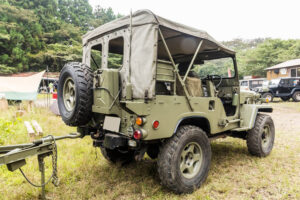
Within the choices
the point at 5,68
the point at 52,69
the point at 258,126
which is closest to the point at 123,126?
the point at 258,126

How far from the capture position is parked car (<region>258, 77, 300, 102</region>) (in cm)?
1595

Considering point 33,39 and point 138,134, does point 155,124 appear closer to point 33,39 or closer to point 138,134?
point 138,134

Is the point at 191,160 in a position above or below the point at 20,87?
below

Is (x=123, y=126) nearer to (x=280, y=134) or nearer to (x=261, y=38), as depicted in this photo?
(x=280, y=134)

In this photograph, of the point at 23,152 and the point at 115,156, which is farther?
the point at 115,156

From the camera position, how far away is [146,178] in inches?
132

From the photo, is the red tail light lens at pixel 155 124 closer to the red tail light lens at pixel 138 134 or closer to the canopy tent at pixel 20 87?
the red tail light lens at pixel 138 134

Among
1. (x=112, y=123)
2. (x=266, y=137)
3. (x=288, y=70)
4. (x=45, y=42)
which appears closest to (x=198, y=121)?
(x=112, y=123)

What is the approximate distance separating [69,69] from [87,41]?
1.05 meters

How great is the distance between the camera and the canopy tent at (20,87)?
9930 millimetres

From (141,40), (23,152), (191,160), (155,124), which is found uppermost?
(141,40)

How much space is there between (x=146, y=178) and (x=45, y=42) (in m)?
33.3

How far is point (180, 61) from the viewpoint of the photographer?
464 centimetres

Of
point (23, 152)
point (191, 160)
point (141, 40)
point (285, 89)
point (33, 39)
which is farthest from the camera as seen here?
point (33, 39)
